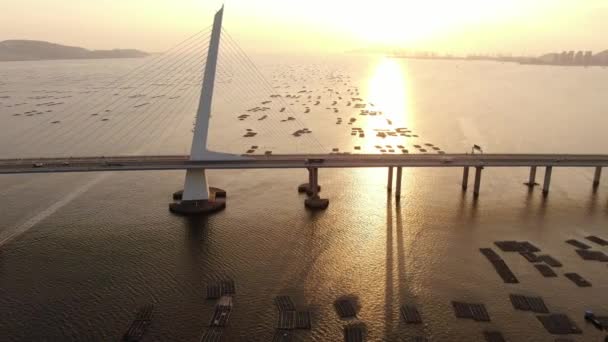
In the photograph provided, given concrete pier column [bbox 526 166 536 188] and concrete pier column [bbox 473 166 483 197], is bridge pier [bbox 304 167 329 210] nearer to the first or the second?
concrete pier column [bbox 473 166 483 197]

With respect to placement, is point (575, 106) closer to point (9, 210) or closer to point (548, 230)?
point (548, 230)

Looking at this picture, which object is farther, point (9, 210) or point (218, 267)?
point (9, 210)

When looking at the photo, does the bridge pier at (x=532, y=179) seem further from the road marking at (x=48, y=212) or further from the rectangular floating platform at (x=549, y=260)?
the road marking at (x=48, y=212)

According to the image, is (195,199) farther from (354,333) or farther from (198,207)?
(354,333)

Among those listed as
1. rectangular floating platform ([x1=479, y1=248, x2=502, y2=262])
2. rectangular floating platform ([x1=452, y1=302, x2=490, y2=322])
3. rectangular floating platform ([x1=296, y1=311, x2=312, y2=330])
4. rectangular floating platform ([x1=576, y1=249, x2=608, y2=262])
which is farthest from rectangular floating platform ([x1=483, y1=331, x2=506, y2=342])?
rectangular floating platform ([x1=576, y1=249, x2=608, y2=262])

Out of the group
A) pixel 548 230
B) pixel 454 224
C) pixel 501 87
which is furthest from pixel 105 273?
pixel 501 87

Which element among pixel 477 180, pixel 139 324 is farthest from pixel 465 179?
pixel 139 324
